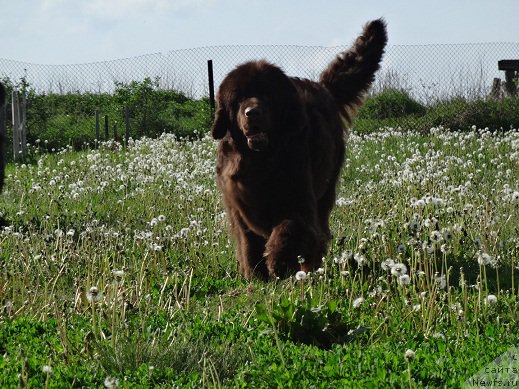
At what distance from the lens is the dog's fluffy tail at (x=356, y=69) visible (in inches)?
355

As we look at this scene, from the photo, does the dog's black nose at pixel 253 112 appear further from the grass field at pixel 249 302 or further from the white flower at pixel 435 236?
the white flower at pixel 435 236

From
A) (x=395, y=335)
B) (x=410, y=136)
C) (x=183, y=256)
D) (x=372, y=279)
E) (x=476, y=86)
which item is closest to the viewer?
(x=395, y=335)

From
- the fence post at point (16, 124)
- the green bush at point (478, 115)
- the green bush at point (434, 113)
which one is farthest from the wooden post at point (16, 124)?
the green bush at point (478, 115)

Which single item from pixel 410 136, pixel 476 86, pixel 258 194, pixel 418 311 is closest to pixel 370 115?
pixel 476 86

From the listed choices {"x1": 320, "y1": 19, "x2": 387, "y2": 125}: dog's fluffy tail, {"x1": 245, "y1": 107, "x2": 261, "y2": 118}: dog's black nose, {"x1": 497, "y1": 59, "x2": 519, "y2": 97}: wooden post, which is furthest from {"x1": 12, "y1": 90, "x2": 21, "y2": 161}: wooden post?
{"x1": 245, "y1": 107, "x2": 261, "y2": 118}: dog's black nose

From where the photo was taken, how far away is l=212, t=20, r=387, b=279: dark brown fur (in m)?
6.82

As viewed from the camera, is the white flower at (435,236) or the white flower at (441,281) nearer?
the white flower at (441,281)

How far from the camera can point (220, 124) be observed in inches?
286

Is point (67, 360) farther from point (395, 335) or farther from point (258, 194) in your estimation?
point (258, 194)

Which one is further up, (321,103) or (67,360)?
(321,103)

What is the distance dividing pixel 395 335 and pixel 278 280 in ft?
6.25

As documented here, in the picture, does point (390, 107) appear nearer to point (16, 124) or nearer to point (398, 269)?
point (16, 124)

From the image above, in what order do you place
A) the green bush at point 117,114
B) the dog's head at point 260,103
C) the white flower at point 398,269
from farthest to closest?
1. the green bush at point 117,114
2. the dog's head at point 260,103
3. the white flower at point 398,269

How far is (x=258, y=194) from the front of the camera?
7141 mm
